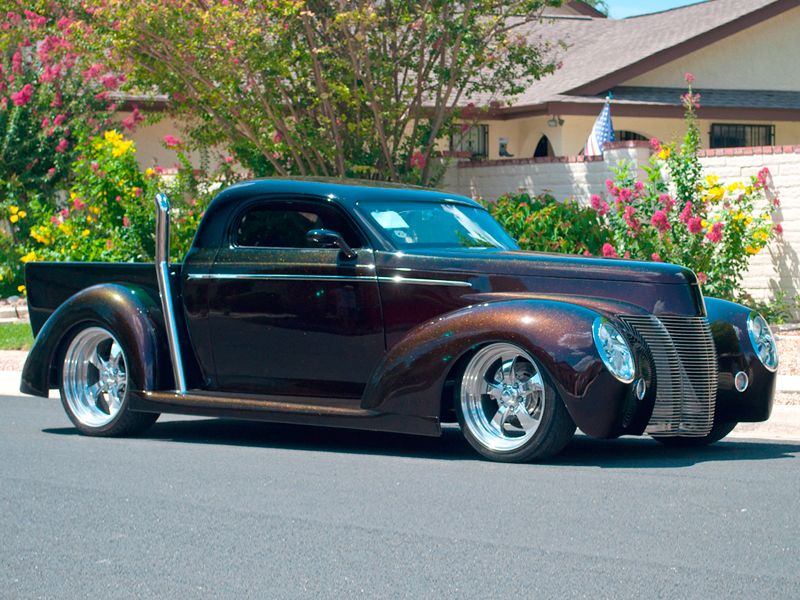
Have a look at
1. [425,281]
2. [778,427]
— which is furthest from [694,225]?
[425,281]

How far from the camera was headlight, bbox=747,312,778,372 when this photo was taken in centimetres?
697

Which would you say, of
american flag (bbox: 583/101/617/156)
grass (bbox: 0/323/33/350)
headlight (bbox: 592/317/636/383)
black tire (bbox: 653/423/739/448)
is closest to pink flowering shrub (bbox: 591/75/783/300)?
american flag (bbox: 583/101/617/156)

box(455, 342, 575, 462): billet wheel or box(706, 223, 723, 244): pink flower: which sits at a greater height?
box(706, 223, 723, 244): pink flower

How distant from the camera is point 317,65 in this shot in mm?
14289

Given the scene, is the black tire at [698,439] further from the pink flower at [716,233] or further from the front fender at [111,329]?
the pink flower at [716,233]

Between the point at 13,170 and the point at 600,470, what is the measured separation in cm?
1610

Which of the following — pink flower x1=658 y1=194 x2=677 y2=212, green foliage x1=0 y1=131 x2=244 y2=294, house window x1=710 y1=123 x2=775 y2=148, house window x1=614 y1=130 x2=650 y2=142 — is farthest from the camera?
house window x1=614 y1=130 x2=650 y2=142

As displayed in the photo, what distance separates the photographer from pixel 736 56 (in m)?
21.6

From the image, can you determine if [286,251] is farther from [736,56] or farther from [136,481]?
[736,56]

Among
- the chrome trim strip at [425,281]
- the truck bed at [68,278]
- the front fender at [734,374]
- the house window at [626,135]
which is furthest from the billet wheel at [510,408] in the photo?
the house window at [626,135]

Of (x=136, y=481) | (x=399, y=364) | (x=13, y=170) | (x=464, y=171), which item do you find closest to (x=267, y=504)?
(x=136, y=481)

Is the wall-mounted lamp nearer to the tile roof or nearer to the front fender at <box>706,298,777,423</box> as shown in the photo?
the tile roof

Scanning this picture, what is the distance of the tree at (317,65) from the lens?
13.5 metres

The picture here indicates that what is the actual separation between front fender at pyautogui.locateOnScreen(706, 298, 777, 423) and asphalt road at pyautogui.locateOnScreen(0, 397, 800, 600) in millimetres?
278
